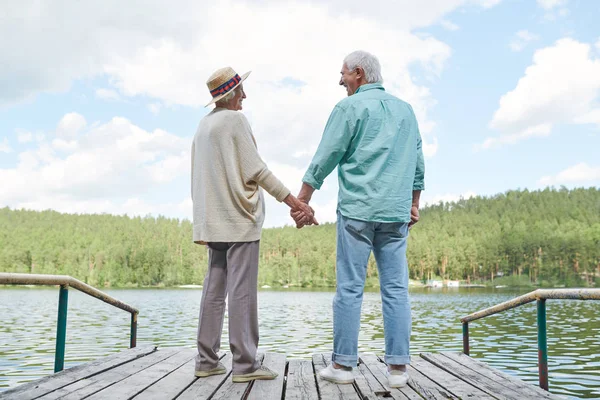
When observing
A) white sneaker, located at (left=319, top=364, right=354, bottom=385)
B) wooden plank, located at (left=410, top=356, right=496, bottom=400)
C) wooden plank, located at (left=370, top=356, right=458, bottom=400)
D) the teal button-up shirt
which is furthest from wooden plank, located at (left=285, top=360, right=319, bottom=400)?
the teal button-up shirt

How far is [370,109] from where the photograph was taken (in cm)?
376

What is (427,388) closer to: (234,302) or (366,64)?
(234,302)

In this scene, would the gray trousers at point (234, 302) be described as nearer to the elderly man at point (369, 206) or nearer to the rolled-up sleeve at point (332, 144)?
the elderly man at point (369, 206)

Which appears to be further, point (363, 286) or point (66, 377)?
point (66, 377)

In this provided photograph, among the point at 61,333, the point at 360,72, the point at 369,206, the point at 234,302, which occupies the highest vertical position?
the point at 360,72

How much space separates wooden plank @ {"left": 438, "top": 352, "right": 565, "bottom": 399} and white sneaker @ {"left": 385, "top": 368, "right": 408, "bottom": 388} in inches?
26.0

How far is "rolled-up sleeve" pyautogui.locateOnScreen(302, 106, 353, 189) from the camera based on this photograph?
147 inches

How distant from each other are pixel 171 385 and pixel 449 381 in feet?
6.03

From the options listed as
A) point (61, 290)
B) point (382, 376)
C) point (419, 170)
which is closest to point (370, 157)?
point (419, 170)

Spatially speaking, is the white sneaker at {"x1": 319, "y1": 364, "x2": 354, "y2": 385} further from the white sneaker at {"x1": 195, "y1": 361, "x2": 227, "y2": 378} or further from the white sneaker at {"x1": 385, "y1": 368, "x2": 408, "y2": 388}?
the white sneaker at {"x1": 195, "y1": 361, "x2": 227, "y2": 378}

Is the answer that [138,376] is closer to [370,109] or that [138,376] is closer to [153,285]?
[370,109]

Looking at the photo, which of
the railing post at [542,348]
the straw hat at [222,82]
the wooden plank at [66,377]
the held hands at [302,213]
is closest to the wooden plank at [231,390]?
the wooden plank at [66,377]

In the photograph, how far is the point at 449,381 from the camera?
383 cm

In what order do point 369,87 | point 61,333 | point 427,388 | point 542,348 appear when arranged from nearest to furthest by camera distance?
1. point 427,388
2. point 369,87
3. point 542,348
4. point 61,333
